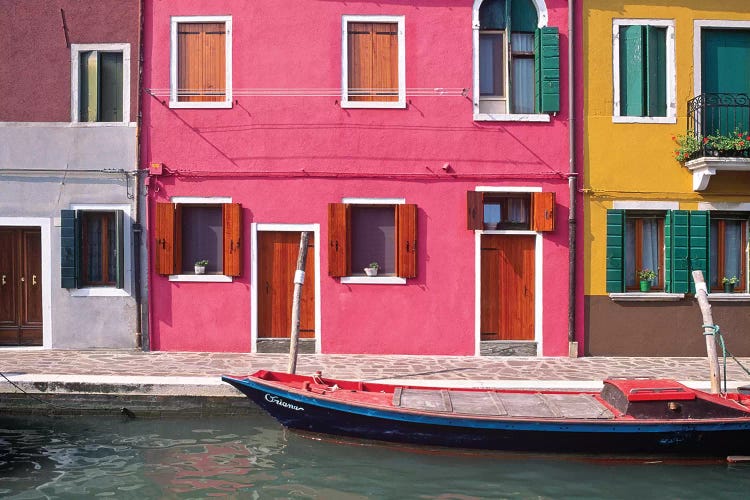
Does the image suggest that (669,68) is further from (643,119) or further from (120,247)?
(120,247)

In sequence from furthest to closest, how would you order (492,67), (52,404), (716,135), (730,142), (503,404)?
(492,67), (716,135), (730,142), (52,404), (503,404)

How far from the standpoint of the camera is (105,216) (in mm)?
12141

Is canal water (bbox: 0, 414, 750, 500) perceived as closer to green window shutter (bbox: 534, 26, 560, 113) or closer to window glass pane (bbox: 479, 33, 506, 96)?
green window shutter (bbox: 534, 26, 560, 113)

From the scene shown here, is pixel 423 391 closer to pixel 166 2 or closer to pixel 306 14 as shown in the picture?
pixel 306 14

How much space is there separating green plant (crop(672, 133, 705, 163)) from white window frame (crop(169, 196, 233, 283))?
24.4ft

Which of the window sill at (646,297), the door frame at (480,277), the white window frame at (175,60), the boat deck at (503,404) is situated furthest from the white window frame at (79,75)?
the window sill at (646,297)

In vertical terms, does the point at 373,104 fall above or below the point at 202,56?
below

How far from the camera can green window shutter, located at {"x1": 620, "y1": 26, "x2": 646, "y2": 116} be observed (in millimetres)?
11844

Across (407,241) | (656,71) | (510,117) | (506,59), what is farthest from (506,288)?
(656,71)

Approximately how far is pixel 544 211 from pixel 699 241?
261 centimetres

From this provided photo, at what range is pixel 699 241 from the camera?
1180 centimetres

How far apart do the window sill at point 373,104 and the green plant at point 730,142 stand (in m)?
4.90

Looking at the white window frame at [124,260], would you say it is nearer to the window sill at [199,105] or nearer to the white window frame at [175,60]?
the window sill at [199,105]

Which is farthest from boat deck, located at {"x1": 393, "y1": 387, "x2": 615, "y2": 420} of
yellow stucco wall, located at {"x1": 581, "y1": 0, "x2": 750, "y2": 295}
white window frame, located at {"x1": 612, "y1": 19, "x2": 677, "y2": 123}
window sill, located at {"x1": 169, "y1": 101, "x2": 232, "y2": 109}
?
window sill, located at {"x1": 169, "y1": 101, "x2": 232, "y2": 109}
